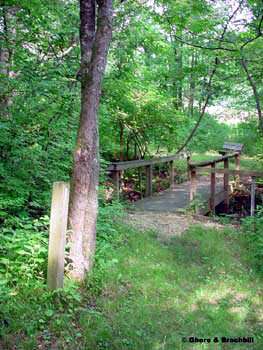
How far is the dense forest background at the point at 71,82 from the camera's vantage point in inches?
188

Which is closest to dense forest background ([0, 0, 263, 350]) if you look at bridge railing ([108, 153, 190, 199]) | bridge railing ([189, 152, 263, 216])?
bridge railing ([108, 153, 190, 199])

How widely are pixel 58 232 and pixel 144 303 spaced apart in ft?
3.84

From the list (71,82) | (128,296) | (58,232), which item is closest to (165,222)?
(128,296)

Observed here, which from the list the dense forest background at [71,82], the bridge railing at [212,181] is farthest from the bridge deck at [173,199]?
the dense forest background at [71,82]

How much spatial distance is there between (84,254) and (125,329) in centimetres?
90

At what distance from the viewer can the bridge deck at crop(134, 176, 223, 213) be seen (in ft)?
25.2

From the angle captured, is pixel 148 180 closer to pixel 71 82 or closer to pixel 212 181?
pixel 212 181

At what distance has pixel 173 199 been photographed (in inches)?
346

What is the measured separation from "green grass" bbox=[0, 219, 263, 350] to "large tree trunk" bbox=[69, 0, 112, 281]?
0.33 m

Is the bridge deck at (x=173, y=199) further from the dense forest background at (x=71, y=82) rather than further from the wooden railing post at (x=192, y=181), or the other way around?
the dense forest background at (x=71, y=82)

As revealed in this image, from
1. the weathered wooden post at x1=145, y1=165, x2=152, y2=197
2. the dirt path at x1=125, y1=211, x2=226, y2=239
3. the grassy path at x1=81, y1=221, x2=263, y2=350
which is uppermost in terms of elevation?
the weathered wooden post at x1=145, y1=165, x2=152, y2=197

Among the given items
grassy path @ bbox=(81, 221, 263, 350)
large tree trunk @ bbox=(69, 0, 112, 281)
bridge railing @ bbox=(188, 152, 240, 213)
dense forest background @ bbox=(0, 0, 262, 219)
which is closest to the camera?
grassy path @ bbox=(81, 221, 263, 350)

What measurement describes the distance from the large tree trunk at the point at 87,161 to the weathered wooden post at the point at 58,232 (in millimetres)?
376

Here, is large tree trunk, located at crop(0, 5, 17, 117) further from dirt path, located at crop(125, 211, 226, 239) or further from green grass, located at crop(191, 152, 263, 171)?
green grass, located at crop(191, 152, 263, 171)
